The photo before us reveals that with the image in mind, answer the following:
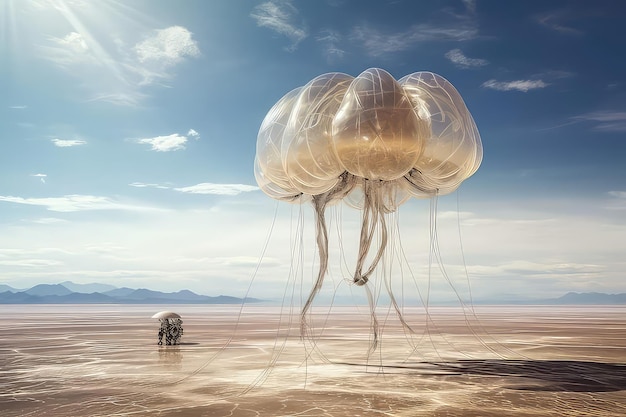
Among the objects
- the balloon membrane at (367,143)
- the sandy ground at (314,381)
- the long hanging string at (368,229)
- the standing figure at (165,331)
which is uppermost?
the balloon membrane at (367,143)

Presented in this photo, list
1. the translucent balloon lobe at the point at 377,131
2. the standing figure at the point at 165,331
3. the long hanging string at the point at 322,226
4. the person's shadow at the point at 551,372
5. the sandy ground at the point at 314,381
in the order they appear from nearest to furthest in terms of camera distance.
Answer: the sandy ground at the point at 314,381
the translucent balloon lobe at the point at 377,131
the person's shadow at the point at 551,372
the long hanging string at the point at 322,226
the standing figure at the point at 165,331

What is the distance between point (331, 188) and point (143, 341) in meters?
15.8

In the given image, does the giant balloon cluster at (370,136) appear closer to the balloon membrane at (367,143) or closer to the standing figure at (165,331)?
the balloon membrane at (367,143)

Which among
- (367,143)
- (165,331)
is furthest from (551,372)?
(165,331)

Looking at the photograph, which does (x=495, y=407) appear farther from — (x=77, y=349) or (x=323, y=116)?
(x=77, y=349)

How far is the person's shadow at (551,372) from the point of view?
482 inches

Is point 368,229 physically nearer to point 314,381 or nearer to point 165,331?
point 314,381

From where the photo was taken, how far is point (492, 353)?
18922 mm

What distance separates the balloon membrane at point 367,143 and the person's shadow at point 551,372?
14.7 feet

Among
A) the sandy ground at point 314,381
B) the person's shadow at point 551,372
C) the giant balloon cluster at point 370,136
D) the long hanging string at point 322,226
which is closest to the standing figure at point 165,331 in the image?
the sandy ground at point 314,381

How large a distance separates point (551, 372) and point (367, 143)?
837cm

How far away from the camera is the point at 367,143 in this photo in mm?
11320

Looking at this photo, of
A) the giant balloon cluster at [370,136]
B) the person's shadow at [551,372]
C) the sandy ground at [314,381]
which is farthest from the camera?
the person's shadow at [551,372]

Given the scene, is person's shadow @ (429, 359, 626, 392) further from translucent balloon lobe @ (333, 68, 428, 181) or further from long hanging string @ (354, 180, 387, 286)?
translucent balloon lobe @ (333, 68, 428, 181)
